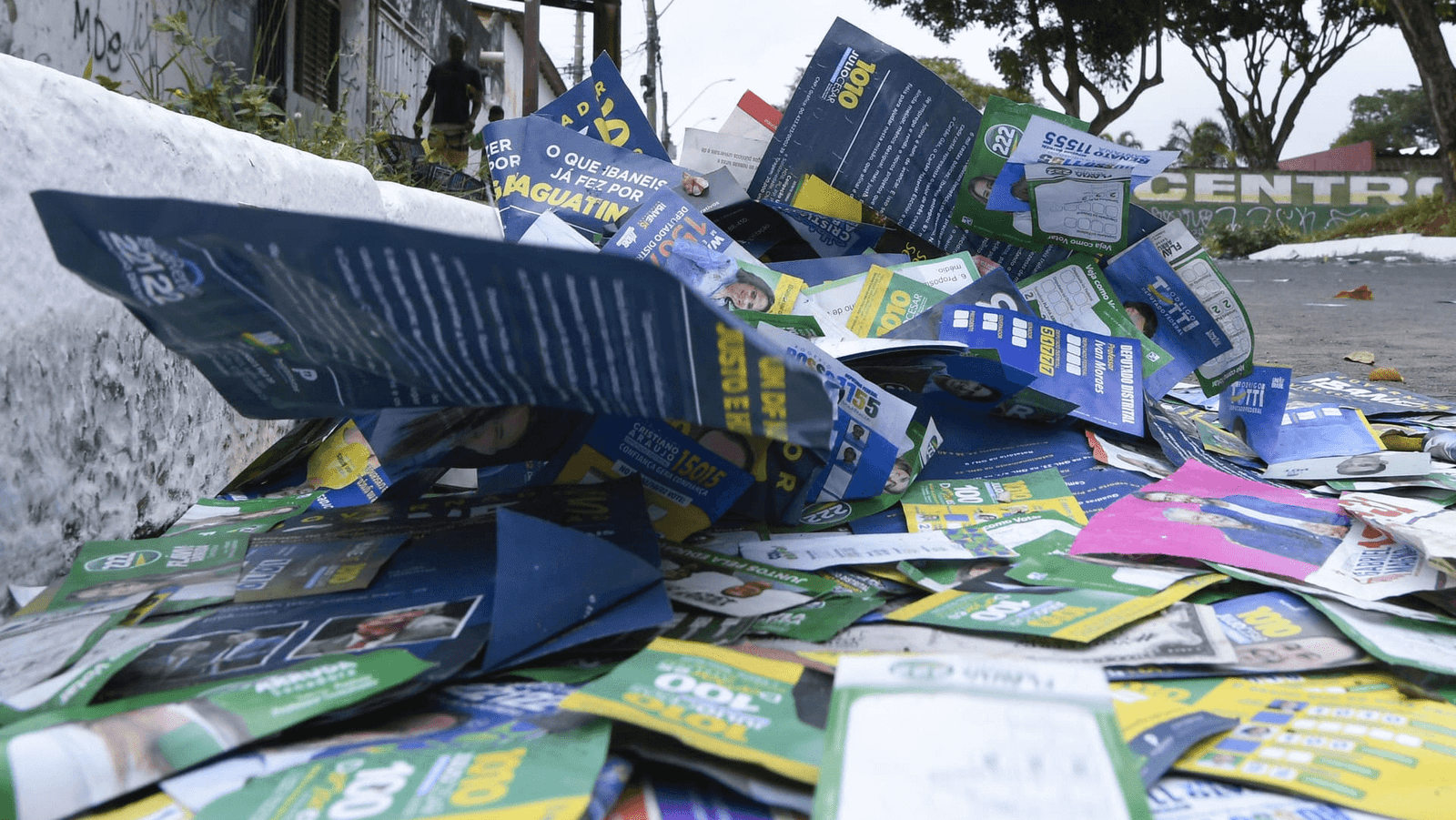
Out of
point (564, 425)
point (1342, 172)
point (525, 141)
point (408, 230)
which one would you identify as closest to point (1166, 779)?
point (408, 230)

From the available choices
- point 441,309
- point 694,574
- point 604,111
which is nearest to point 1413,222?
point 604,111

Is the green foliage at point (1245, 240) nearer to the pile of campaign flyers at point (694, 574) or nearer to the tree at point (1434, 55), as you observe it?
the tree at point (1434, 55)

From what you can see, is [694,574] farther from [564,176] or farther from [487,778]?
[564,176]

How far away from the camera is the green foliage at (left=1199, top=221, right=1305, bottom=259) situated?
15828mm

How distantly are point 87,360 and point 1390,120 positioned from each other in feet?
174

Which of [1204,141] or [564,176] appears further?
[1204,141]

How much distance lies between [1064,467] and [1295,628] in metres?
0.55

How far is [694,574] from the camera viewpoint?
1.06 meters

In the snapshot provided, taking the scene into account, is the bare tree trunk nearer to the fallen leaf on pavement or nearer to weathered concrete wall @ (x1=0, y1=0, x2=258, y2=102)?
the fallen leaf on pavement

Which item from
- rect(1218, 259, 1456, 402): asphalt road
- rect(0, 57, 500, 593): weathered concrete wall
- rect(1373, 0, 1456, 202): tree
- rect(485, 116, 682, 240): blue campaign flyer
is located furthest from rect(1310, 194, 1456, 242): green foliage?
rect(0, 57, 500, 593): weathered concrete wall

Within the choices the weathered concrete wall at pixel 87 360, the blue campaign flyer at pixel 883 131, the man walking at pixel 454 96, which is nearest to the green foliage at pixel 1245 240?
the man walking at pixel 454 96

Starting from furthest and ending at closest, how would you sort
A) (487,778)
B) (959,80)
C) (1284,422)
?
1. (959,80)
2. (1284,422)
3. (487,778)

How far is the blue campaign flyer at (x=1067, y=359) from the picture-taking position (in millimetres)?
1541

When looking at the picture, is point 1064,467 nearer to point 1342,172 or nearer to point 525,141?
point 525,141
